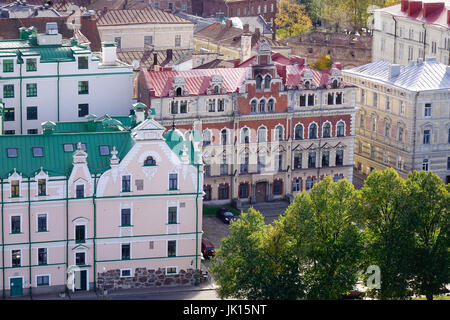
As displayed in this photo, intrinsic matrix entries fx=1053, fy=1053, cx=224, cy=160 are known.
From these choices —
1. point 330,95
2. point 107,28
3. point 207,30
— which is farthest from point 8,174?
point 207,30

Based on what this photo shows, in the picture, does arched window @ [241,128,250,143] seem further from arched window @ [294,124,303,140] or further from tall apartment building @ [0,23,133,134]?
tall apartment building @ [0,23,133,134]

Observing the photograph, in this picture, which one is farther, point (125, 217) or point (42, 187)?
point (125, 217)

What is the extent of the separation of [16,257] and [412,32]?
83.7m

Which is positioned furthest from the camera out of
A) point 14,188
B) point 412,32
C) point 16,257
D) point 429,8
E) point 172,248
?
point 412,32

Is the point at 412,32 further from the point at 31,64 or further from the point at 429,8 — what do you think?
the point at 31,64

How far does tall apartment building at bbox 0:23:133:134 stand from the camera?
104 metres

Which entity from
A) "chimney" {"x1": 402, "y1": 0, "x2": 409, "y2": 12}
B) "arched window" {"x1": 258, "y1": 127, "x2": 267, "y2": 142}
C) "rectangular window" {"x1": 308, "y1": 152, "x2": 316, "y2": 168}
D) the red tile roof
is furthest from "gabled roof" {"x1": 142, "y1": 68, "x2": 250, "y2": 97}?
"chimney" {"x1": 402, "y1": 0, "x2": 409, "y2": 12}

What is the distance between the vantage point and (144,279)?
90375 mm

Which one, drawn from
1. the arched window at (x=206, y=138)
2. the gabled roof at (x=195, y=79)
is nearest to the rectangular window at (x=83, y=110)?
the gabled roof at (x=195, y=79)

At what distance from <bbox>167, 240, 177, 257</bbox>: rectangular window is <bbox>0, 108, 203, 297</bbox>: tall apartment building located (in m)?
0.09

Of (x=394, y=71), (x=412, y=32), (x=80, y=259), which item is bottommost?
(x=80, y=259)

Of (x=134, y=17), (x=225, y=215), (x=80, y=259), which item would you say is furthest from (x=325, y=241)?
(x=134, y=17)

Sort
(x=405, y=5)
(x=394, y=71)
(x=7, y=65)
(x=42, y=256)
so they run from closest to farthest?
(x=42, y=256), (x=7, y=65), (x=394, y=71), (x=405, y=5)

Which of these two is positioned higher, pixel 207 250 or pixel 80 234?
pixel 80 234
